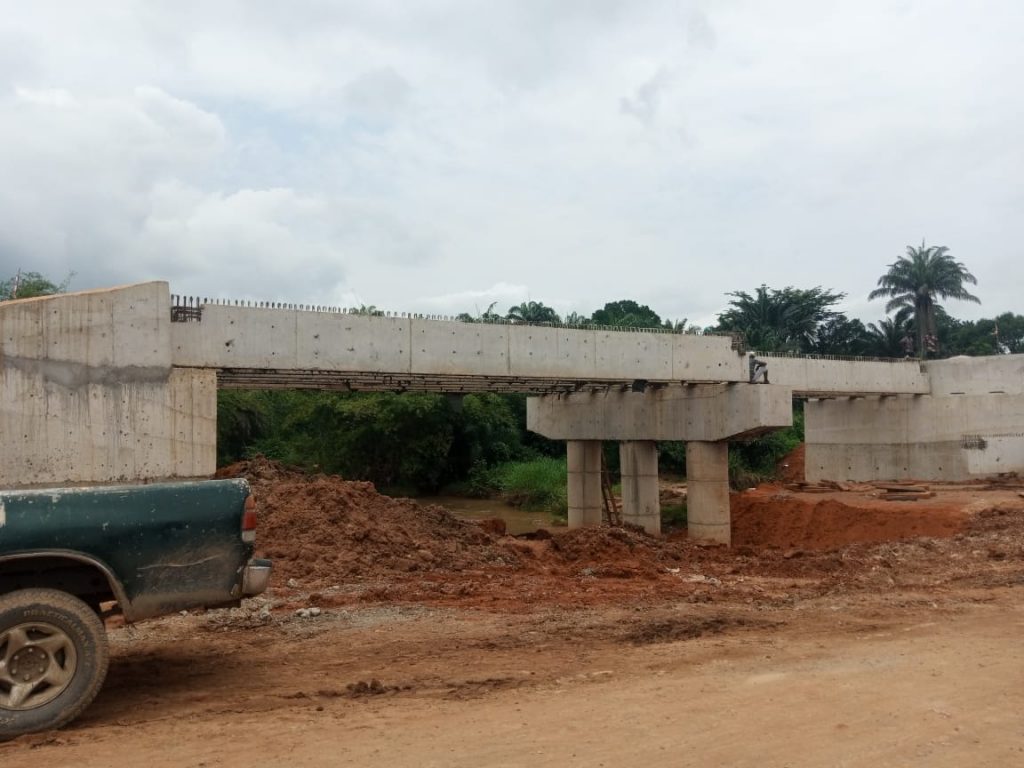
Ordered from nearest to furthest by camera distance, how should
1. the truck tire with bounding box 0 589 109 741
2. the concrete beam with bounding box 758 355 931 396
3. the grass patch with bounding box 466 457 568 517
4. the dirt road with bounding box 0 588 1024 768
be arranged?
the dirt road with bounding box 0 588 1024 768
the truck tire with bounding box 0 589 109 741
the concrete beam with bounding box 758 355 931 396
the grass patch with bounding box 466 457 568 517

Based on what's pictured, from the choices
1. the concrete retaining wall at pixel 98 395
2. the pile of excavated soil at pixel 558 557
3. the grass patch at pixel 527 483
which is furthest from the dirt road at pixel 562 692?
the grass patch at pixel 527 483

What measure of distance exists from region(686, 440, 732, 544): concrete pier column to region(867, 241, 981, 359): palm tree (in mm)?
36892

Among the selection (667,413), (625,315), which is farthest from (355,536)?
(625,315)

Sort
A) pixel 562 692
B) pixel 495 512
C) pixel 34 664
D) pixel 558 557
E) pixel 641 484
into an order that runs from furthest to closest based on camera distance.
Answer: pixel 495 512 < pixel 641 484 < pixel 558 557 < pixel 562 692 < pixel 34 664

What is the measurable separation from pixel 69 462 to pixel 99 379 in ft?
4.07

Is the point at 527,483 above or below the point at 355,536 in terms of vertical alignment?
below

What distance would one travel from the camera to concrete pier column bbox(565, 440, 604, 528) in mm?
25547

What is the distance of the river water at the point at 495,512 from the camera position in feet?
106

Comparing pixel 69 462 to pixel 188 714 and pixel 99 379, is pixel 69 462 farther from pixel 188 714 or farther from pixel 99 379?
pixel 188 714

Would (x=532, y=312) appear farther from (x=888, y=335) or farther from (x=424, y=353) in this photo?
(x=424, y=353)

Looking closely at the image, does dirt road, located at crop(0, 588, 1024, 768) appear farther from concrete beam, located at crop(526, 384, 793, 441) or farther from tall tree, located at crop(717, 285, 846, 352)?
tall tree, located at crop(717, 285, 846, 352)

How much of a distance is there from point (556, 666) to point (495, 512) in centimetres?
2985

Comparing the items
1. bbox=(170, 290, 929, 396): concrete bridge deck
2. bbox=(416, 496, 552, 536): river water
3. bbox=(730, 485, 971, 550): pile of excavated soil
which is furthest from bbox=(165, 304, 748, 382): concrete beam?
bbox=(416, 496, 552, 536): river water

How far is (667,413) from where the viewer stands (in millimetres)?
22234
